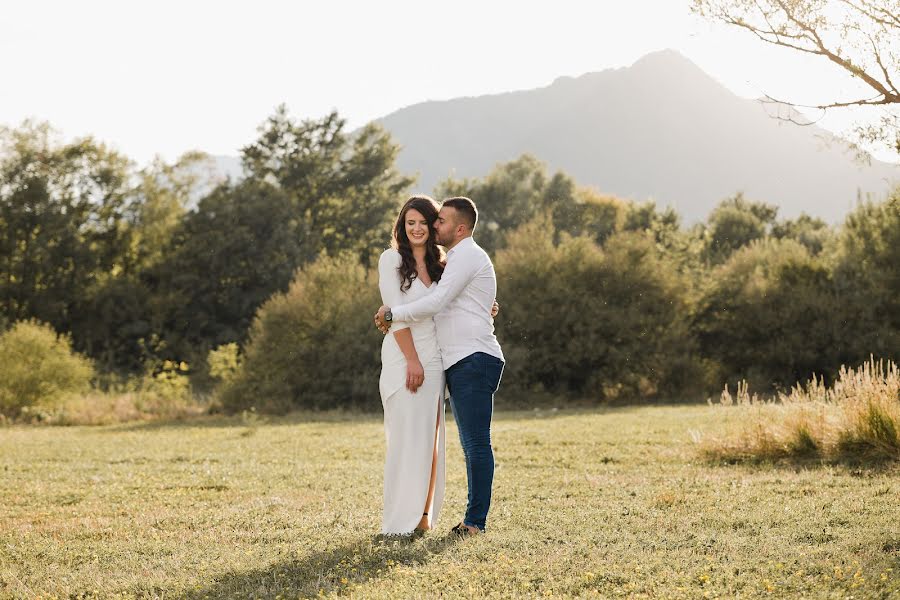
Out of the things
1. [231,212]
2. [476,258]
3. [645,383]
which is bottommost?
[645,383]

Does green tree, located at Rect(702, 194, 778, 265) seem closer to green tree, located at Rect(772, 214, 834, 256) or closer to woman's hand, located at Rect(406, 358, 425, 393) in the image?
green tree, located at Rect(772, 214, 834, 256)

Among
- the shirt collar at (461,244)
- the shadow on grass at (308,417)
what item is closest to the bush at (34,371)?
the shadow on grass at (308,417)

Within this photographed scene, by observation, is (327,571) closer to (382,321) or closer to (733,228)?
(382,321)

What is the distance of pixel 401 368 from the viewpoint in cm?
641

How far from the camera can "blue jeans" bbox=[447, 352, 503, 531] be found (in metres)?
6.24

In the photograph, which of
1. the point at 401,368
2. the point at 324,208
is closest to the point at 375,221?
the point at 324,208

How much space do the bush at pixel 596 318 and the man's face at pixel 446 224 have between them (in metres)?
18.1

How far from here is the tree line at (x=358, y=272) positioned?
79.8ft

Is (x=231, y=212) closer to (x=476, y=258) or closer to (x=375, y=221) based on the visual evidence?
(x=375, y=221)

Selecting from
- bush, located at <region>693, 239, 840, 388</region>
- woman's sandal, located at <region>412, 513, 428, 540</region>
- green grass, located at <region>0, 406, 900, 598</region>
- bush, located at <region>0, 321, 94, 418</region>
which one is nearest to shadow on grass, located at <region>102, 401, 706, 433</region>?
bush, located at <region>0, 321, 94, 418</region>

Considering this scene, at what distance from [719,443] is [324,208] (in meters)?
38.7

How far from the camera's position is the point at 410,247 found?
21.1 feet

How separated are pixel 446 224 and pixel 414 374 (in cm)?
106

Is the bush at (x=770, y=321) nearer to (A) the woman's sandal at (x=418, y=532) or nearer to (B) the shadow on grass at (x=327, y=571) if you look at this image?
(A) the woman's sandal at (x=418, y=532)
